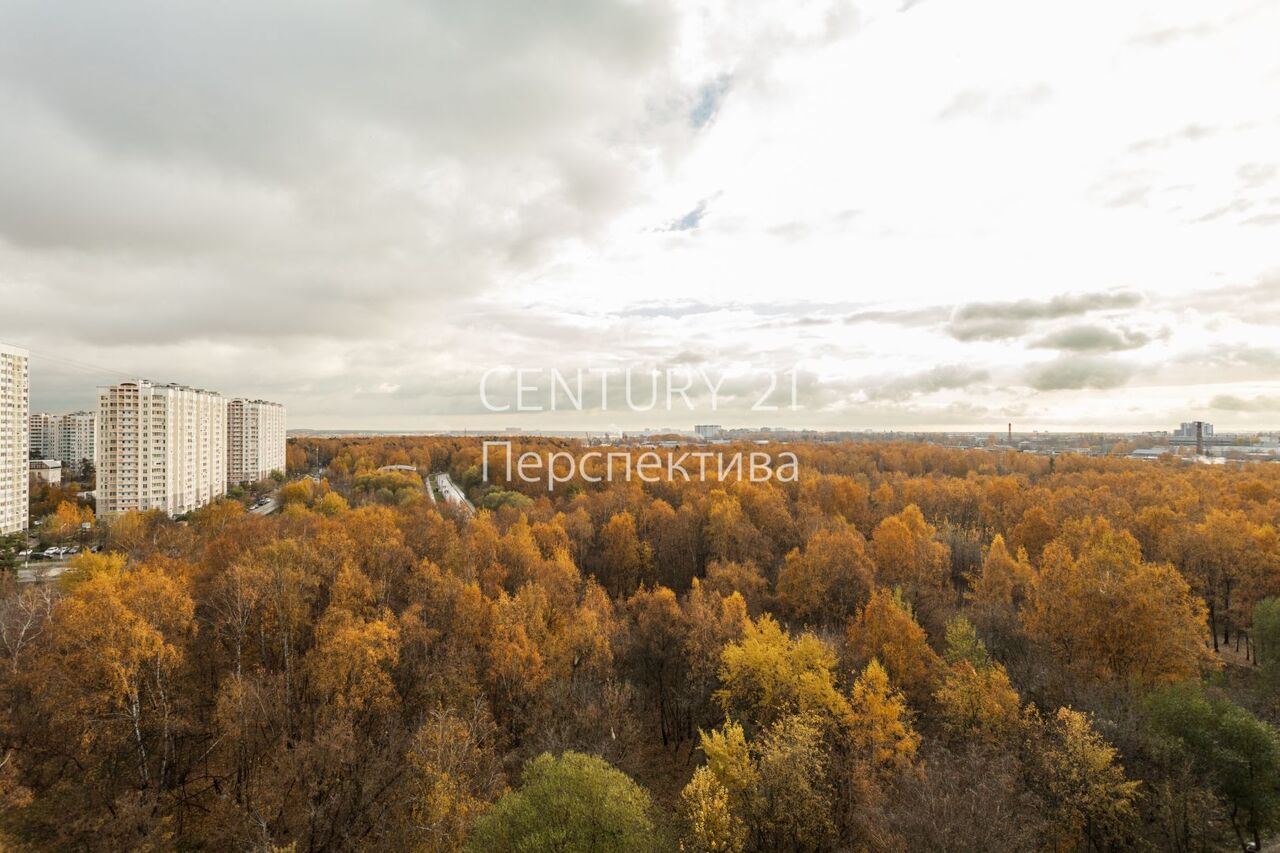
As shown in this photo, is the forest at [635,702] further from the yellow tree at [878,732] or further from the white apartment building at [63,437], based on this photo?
the white apartment building at [63,437]

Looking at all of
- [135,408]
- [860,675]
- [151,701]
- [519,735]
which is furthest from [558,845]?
[135,408]

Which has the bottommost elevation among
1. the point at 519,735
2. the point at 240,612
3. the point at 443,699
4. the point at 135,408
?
the point at 519,735

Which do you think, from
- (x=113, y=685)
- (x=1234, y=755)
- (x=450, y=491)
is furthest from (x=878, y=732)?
(x=450, y=491)

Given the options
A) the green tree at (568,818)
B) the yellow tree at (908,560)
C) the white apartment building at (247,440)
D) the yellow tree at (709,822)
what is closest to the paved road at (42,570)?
the green tree at (568,818)

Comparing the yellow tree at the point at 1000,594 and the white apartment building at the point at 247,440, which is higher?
the white apartment building at the point at 247,440

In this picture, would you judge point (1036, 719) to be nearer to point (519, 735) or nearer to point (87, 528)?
point (519, 735)

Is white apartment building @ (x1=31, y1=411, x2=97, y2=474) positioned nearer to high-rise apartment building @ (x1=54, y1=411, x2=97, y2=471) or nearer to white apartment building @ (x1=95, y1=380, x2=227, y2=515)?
high-rise apartment building @ (x1=54, y1=411, x2=97, y2=471)
